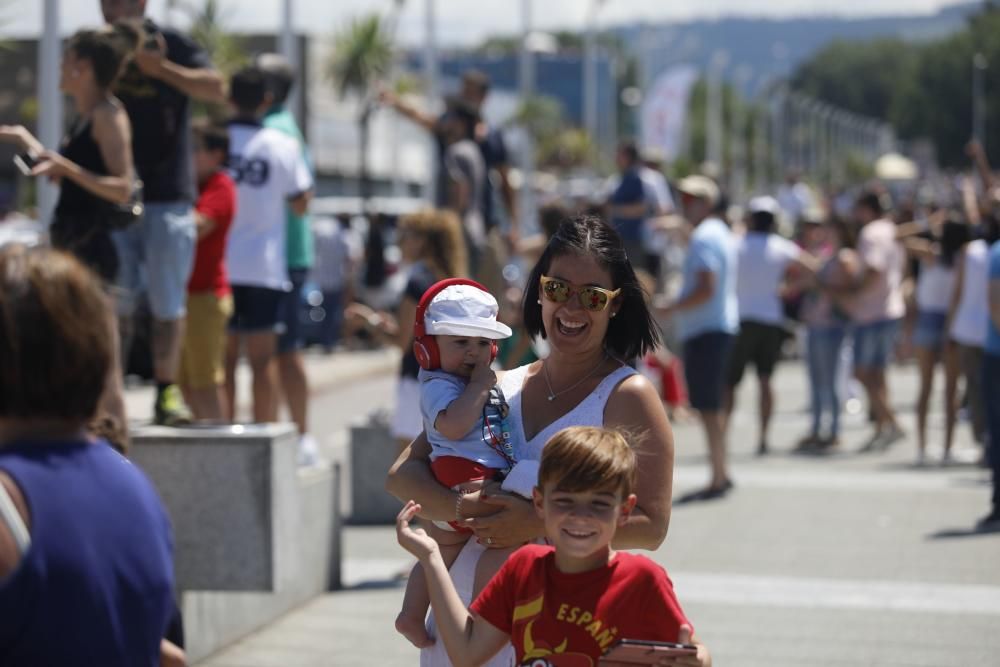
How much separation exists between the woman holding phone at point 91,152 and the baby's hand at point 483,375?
10.1 ft

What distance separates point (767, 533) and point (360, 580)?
2740mm

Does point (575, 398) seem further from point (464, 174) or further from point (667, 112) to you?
point (667, 112)

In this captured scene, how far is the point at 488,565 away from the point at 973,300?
9.34 metres

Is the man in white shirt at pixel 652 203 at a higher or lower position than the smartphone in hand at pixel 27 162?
lower

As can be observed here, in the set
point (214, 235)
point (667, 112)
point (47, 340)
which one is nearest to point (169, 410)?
point (214, 235)

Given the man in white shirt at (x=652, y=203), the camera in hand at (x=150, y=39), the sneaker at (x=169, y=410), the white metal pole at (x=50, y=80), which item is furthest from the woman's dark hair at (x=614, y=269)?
the man in white shirt at (x=652, y=203)

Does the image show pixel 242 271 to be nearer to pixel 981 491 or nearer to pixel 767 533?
pixel 767 533

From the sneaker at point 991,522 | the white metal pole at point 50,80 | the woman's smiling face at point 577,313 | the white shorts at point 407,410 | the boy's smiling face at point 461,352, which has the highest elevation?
the white metal pole at point 50,80

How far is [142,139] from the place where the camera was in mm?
7688

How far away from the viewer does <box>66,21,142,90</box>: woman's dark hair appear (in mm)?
6840

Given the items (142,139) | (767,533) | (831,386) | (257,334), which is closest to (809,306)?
(831,386)

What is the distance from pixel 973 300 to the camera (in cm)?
1278

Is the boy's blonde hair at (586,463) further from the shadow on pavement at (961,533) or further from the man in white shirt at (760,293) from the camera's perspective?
the man in white shirt at (760,293)

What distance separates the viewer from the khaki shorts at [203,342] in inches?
332
